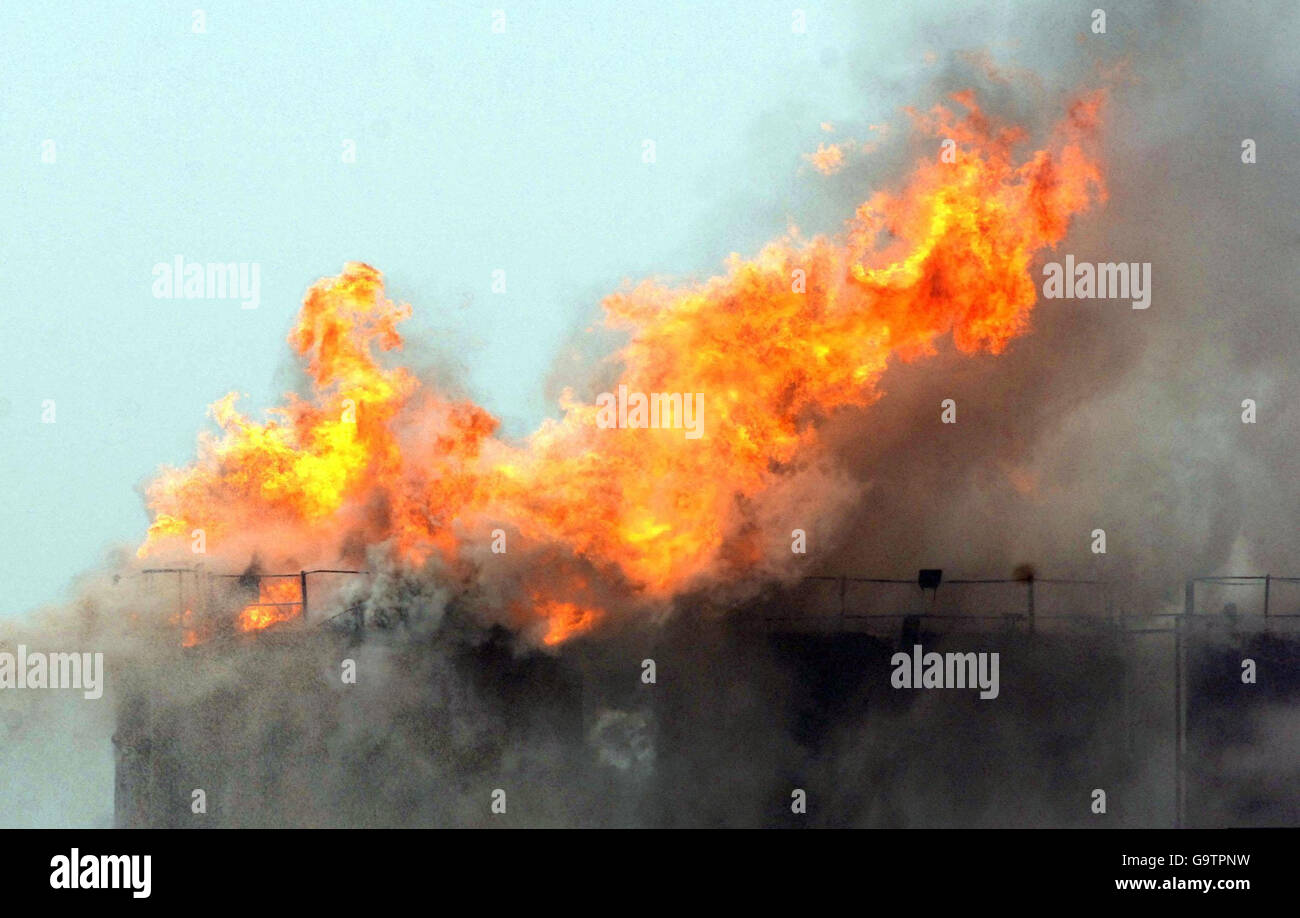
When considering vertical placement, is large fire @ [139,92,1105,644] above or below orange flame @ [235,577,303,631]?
above

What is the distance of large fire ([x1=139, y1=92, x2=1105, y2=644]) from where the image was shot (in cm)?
4438

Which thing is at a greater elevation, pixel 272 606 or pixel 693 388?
pixel 693 388

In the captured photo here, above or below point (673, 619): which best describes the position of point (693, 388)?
above

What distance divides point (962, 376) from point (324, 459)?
16390mm

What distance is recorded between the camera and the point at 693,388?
45.0 metres

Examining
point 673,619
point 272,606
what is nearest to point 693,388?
point 673,619

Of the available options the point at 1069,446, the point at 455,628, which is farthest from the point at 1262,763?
the point at 455,628

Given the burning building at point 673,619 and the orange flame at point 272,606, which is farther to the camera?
the orange flame at point 272,606

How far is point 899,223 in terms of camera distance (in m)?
44.7

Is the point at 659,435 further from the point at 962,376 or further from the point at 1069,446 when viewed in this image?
the point at 1069,446

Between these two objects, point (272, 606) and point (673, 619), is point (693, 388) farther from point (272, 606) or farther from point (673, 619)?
point (272, 606)

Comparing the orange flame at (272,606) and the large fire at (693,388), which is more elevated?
the large fire at (693,388)

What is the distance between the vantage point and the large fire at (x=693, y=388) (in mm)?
44375
